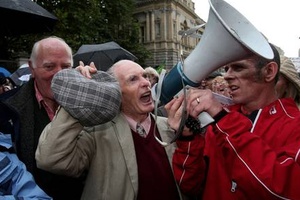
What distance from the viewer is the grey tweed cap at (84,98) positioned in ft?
5.63

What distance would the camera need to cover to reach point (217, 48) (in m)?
1.57

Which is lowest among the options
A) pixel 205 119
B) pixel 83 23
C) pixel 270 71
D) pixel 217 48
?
pixel 83 23

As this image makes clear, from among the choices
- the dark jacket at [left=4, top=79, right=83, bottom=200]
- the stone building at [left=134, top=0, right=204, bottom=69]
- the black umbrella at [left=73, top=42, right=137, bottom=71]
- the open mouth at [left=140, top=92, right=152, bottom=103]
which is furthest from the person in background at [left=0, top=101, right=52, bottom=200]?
the stone building at [left=134, top=0, right=204, bottom=69]

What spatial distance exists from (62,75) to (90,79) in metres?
0.15

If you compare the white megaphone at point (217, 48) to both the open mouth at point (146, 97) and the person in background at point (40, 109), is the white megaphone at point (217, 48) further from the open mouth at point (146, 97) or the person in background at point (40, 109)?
the person in background at point (40, 109)

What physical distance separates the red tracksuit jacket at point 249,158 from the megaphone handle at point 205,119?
0.20ft

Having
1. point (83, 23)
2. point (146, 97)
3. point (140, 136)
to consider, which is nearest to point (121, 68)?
point (146, 97)

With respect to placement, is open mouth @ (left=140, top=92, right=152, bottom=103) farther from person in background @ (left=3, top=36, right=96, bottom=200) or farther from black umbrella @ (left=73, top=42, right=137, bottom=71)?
black umbrella @ (left=73, top=42, right=137, bottom=71)

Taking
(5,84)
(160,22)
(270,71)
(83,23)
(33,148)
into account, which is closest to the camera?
(270,71)

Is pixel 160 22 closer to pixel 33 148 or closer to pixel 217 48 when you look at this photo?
pixel 33 148

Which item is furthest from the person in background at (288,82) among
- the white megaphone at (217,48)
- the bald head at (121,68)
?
the bald head at (121,68)

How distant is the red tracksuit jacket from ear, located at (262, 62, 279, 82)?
0.14 m

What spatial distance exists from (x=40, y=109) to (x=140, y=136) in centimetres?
81

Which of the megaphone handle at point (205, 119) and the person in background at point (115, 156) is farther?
the person in background at point (115, 156)
